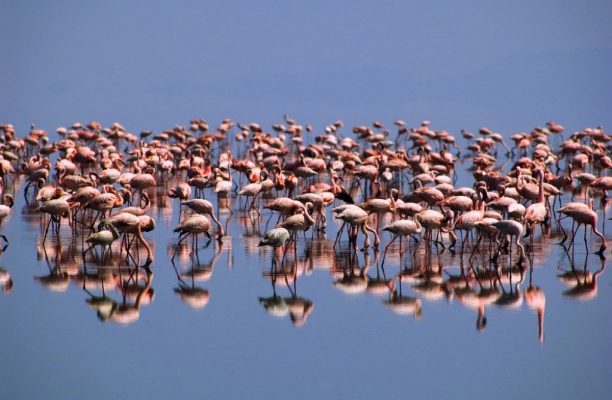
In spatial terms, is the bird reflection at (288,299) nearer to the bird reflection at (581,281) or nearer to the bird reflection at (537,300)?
the bird reflection at (537,300)

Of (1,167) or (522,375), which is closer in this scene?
(522,375)

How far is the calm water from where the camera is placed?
33.1 ft

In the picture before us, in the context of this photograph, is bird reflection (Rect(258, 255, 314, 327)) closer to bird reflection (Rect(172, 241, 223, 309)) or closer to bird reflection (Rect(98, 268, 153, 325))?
bird reflection (Rect(172, 241, 223, 309))

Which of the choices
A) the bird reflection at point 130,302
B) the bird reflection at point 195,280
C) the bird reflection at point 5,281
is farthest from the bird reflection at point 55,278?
the bird reflection at point 195,280

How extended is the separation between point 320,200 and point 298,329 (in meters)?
5.56

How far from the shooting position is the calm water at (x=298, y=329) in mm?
10102

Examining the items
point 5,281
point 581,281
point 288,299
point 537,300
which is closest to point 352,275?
point 288,299

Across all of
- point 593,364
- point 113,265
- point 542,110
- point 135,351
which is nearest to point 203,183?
point 113,265

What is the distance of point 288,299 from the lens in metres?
12.9

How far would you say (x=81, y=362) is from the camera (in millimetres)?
10625

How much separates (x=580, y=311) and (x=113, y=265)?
5776mm

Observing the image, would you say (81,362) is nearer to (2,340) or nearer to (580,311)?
(2,340)

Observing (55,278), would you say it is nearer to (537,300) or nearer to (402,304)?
(402,304)

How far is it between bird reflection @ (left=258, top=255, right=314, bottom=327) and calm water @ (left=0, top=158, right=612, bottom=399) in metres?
0.02
